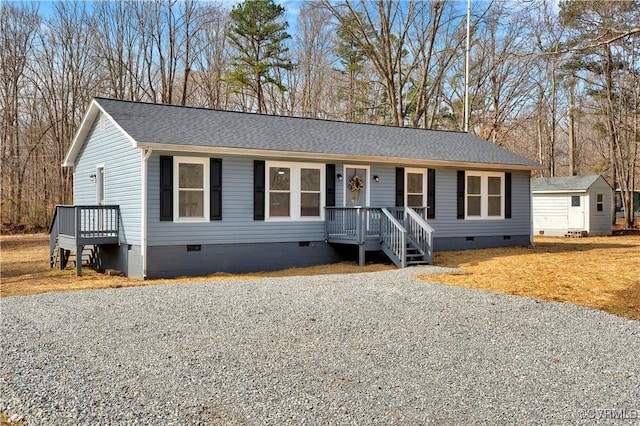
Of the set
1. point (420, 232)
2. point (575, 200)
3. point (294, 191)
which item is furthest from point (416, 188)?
point (575, 200)

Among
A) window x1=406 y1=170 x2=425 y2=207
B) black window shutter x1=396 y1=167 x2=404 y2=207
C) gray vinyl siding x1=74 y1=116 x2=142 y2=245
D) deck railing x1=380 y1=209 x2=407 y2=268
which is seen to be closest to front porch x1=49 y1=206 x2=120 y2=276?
gray vinyl siding x1=74 y1=116 x2=142 y2=245

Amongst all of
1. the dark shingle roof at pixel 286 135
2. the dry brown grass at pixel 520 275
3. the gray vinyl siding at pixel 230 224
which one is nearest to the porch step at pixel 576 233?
the dry brown grass at pixel 520 275

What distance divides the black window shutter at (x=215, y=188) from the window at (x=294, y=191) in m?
1.22

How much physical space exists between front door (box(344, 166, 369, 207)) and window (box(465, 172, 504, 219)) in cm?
350

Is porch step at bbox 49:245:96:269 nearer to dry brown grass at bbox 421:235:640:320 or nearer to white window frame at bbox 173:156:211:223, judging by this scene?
white window frame at bbox 173:156:211:223

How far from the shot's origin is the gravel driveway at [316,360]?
13.3 ft

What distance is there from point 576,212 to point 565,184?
1.34 m

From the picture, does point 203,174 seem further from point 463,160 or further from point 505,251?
point 505,251

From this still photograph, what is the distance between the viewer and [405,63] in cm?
2969

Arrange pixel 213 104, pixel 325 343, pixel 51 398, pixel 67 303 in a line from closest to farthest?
pixel 51 398 < pixel 325 343 < pixel 67 303 < pixel 213 104

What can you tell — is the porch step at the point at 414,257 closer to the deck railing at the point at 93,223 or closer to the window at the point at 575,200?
the deck railing at the point at 93,223

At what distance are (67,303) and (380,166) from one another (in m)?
8.79

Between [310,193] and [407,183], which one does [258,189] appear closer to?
[310,193]

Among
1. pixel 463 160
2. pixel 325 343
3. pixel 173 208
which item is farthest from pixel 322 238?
pixel 325 343
